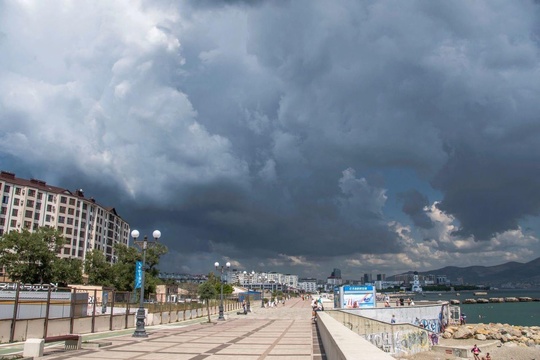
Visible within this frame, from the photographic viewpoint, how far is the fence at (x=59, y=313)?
18766mm

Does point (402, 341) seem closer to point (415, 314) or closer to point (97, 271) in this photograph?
point (415, 314)

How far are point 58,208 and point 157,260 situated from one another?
123 feet

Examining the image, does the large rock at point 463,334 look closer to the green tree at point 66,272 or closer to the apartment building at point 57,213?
the green tree at point 66,272

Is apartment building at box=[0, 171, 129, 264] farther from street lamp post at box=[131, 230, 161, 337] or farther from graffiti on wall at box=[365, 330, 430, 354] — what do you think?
graffiti on wall at box=[365, 330, 430, 354]

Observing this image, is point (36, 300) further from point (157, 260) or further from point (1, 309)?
point (157, 260)

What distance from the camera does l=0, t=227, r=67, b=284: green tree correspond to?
67875mm

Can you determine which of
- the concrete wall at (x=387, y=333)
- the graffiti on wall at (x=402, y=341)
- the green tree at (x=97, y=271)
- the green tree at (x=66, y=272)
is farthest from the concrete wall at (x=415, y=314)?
the green tree at (x=97, y=271)

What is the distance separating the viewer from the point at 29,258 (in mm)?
68750

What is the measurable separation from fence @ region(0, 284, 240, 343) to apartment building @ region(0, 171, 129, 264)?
233ft

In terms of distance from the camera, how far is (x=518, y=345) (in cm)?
5009

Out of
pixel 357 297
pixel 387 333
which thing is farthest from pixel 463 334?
pixel 387 333

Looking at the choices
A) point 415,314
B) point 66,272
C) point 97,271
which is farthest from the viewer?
point 97,271

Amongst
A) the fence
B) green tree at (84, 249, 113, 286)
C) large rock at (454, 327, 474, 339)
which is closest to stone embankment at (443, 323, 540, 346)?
large rock at (454, 327, 474, 339)

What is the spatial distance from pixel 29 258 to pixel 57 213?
39.3 meters
